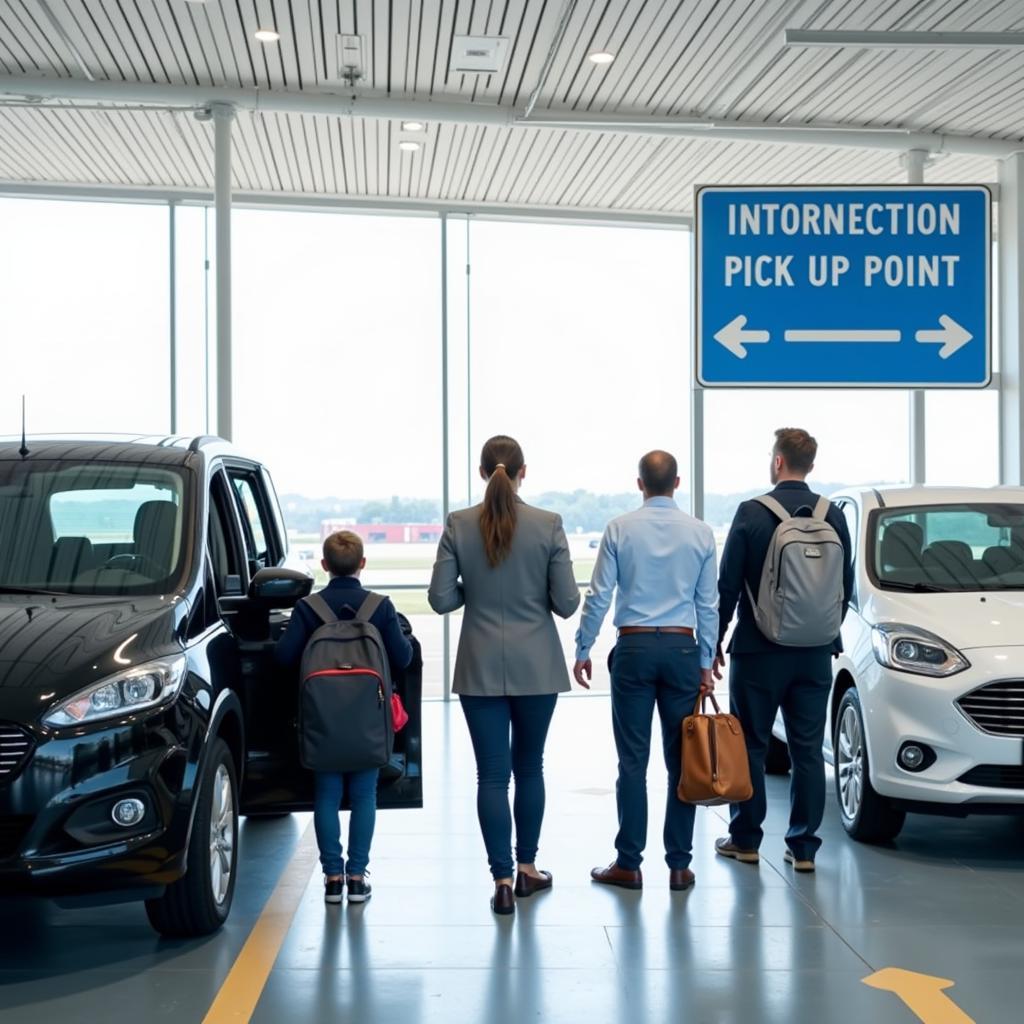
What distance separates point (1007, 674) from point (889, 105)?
5.43 meters

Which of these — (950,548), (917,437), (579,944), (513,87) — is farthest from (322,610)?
(917,437)

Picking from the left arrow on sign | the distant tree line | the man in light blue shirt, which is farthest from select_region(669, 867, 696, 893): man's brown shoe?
the distant tree line

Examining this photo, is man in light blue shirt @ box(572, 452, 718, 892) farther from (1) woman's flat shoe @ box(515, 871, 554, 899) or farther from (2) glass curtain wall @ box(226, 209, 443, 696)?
(2) glass curtain wall @ box(226, 209, 443, 696)

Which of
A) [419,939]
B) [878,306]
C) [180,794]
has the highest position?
[878,306]

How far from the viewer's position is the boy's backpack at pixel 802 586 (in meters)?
5.71

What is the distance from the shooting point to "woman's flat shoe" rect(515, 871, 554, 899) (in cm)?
562

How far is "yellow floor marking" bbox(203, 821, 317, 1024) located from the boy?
0.22 metres

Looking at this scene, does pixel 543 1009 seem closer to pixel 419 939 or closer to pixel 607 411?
pixel 419 939

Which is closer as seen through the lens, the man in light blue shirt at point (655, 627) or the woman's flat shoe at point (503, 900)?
the woman's flat shoe at point (503, 900)

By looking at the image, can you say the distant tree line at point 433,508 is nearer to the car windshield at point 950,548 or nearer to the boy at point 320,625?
the car windshield at point 950,548

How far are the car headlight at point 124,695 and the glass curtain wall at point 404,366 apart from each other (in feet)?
23.6

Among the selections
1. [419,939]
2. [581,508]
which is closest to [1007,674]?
[419,939]

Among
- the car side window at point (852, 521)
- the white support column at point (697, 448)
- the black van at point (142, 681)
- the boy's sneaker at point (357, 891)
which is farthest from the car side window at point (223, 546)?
the white support column at point (697, 448)

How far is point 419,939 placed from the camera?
500cm
